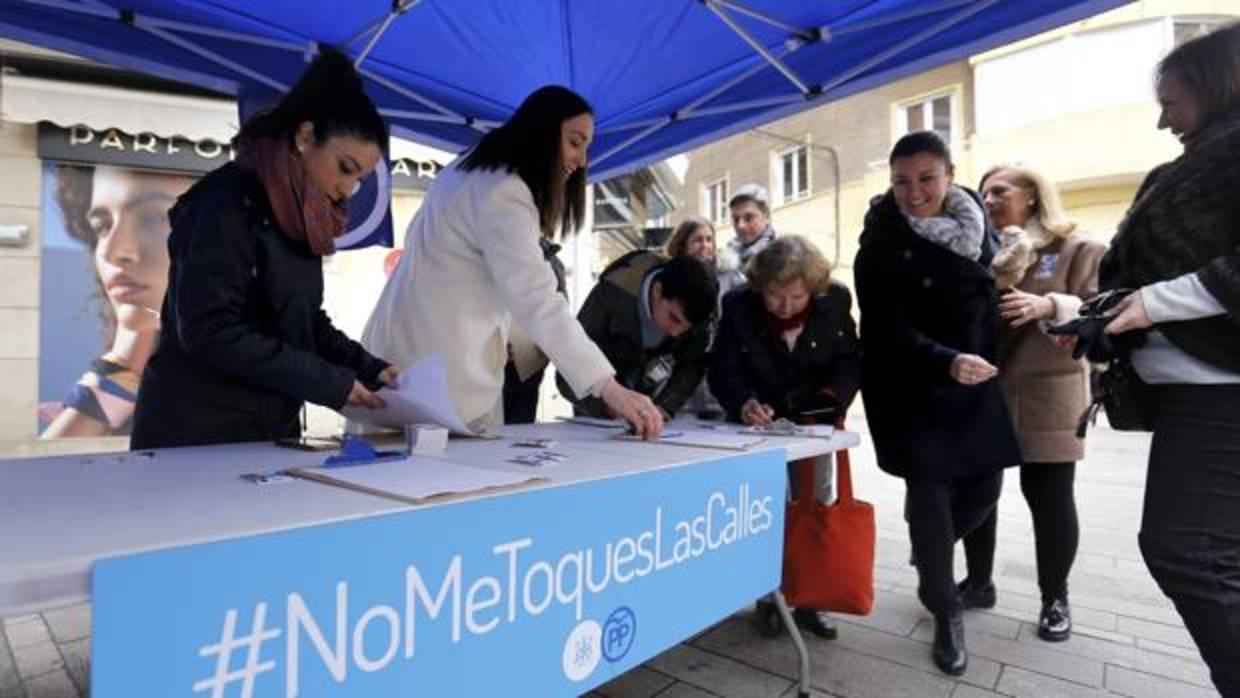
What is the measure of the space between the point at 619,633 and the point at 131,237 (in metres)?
5.03

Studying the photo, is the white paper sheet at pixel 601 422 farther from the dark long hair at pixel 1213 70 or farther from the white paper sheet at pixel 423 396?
the dark long hair at pixel 1213 70

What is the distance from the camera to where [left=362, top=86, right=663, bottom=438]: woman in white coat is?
153 centimetres

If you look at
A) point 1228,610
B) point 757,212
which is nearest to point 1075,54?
point 757,212

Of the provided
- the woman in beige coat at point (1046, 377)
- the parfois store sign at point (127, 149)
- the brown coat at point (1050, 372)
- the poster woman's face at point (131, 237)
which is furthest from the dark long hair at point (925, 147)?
the poster woman's face at point (131, 237)

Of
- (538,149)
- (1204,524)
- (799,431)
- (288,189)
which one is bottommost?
(1204,524)

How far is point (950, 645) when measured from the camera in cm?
196

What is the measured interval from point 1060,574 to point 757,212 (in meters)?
1.81

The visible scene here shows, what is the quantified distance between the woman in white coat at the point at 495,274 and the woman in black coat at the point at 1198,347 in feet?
3.29

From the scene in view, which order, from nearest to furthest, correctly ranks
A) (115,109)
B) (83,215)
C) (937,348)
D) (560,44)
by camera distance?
(937,348) → (560,44) → (115,109) → (83,215)

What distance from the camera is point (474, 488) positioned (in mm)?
924

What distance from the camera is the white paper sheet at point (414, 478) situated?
2.96 feet

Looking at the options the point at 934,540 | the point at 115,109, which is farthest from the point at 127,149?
the point at 934,540

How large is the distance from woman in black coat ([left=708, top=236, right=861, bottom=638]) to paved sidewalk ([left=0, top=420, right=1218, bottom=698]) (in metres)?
0.18

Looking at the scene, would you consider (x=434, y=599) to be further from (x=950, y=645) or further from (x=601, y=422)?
(x=950, y=645)
